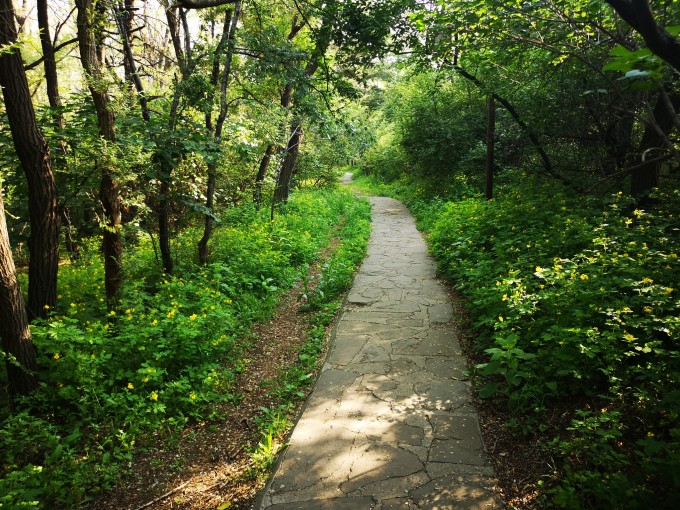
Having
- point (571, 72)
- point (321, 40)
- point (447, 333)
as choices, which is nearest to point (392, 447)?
point (447, 333)

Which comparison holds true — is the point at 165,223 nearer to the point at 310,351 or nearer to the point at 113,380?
the point at 113,380

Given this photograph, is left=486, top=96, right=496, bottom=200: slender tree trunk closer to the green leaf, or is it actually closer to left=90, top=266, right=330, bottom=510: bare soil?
the green leaf

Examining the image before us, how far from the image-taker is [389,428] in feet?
11.4

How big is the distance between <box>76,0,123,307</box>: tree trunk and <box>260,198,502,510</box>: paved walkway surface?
10.9 ft

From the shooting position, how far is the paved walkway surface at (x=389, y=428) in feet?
9.24

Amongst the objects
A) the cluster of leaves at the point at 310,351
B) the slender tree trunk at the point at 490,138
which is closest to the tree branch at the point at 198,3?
the cluster of leaves at the point at 310,351

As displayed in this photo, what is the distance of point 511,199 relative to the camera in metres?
8.42

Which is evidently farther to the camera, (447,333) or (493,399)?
(447,333)

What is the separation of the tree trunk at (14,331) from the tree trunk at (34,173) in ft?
2.63

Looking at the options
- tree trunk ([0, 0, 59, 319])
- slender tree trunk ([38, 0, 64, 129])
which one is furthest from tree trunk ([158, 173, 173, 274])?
slender tree trunk ([38, 0, 64, 129])

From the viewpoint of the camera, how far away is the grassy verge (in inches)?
95.0

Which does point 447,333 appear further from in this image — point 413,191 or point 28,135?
point 413,191

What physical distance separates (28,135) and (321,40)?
436 cm

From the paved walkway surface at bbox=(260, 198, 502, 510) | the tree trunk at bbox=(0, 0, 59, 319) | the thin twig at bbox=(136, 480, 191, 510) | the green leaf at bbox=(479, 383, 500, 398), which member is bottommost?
the thin twig at bbox=(136, 480, 191, 510)
